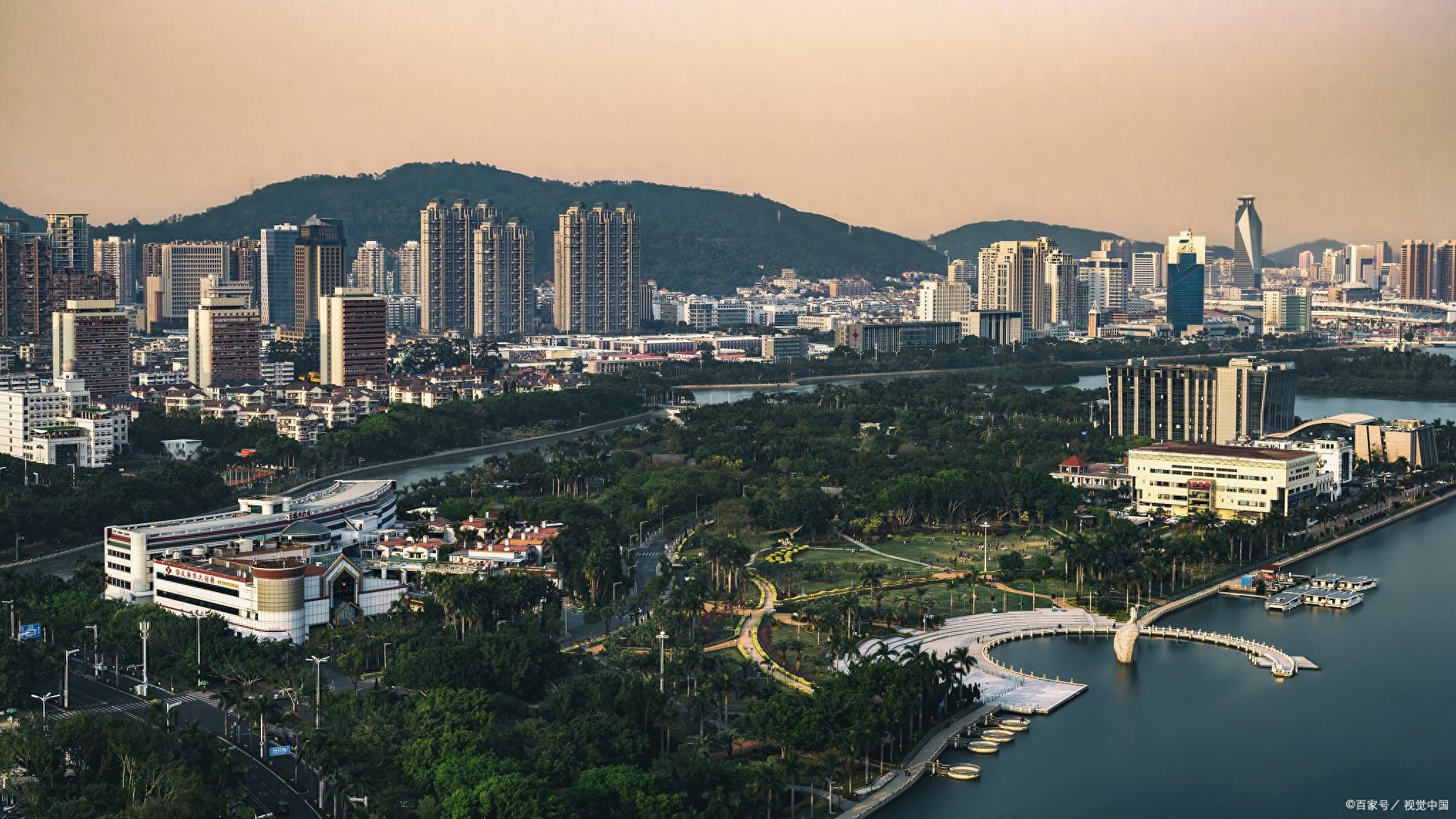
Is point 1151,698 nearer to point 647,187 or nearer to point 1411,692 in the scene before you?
point 1411,692

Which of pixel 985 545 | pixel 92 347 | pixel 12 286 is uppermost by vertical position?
pixel 12 286

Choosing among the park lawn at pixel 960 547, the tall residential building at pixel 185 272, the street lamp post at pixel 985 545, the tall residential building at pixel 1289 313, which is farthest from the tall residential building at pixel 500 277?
the park lawn at pixel 960 547

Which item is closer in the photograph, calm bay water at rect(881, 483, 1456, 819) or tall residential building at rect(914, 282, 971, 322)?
calm bay water at rect(881, 483, 1456, 819)

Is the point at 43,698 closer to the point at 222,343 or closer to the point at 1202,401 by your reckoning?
the point at 1202,401

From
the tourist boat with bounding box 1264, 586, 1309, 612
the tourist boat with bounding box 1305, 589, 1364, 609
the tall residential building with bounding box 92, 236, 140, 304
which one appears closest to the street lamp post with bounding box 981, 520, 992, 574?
the tourist boat with bounding box 1264, 586, 1309, 612

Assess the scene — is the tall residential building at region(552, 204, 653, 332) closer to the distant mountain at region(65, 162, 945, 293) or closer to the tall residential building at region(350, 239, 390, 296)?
the tall residential building at region(350, 239, 390, 296)

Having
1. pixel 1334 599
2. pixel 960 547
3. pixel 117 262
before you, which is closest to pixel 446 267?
pixel 117 262

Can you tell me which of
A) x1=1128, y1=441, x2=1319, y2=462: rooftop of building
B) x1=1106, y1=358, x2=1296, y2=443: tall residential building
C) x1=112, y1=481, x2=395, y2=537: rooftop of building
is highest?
x1=1106, y1=358, x2=1296, y2=443: tall residential building
